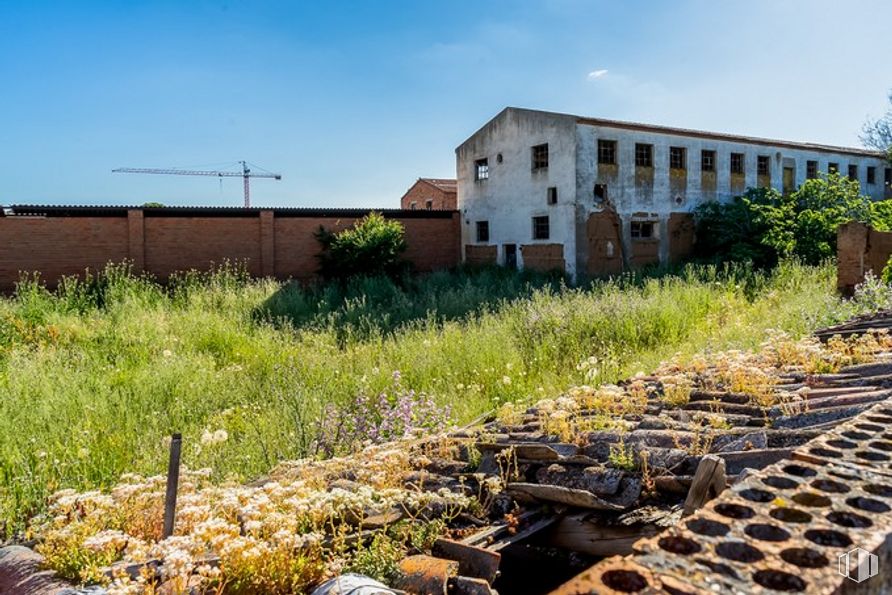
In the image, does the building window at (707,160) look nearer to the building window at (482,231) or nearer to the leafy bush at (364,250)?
the building window at (482,231)

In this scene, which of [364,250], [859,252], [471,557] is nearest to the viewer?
[471,557]

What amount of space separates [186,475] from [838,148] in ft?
111

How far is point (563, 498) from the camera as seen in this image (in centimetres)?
333

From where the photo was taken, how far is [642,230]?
24.6 metres

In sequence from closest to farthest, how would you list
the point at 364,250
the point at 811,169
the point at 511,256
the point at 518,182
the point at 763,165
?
the point at 364,250
the point at 518,182
the point at 511,256
the point at 763,165
the point at 811,169

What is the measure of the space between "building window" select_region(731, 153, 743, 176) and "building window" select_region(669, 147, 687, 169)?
2.91 metres

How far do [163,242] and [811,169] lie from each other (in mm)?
27772

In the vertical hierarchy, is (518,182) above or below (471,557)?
above

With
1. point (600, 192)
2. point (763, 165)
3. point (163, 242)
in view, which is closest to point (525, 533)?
point (163, 242)

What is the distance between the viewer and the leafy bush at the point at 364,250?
2214cm

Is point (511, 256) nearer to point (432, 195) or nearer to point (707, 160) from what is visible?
point (707, 160)

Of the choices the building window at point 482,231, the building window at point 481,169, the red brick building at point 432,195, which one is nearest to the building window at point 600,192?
the building window at point 482,231

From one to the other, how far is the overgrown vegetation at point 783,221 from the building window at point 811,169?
8.66ft

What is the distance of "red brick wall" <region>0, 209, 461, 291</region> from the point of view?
19.5m
